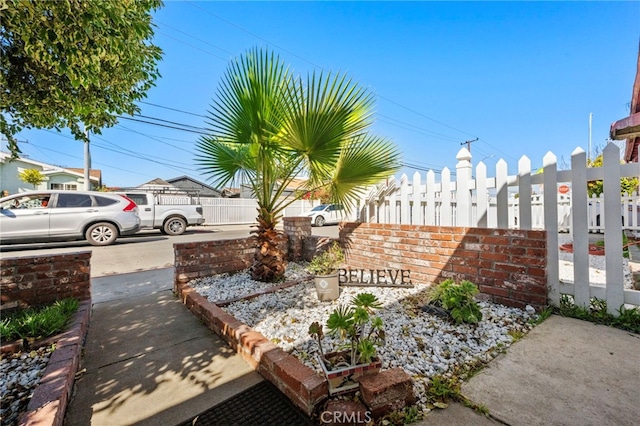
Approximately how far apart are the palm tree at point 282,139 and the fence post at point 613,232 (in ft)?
6.82

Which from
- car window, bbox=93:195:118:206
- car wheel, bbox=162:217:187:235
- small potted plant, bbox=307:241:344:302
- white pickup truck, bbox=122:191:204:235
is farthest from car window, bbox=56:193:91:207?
small potted plant, bbox=307:241:344:302

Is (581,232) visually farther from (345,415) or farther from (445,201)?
(345,415)

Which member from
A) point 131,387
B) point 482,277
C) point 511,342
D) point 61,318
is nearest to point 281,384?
point 131,387

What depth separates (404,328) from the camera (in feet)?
7.69

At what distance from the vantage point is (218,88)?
11.7ft

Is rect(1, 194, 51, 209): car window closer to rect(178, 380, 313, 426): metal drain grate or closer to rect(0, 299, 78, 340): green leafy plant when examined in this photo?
rect(0, 299, 78, 340): green leafy plant

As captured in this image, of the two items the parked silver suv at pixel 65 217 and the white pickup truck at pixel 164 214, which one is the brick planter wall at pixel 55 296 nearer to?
the parked silver suv at pixel 65 217

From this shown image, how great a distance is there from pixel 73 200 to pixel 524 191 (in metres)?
10.2

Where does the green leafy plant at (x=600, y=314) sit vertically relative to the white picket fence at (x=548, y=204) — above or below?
below

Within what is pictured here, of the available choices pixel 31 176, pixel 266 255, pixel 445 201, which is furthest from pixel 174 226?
pixel 31 176

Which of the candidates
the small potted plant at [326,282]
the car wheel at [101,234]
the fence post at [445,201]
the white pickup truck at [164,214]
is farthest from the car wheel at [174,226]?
the fence post at [445,201]

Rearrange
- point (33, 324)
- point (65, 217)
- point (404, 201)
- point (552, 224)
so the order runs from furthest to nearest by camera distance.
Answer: point (65, 217)
point (404, 201)
point (552, 224)
point (33, 324)

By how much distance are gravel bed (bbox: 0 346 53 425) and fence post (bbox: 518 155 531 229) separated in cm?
398

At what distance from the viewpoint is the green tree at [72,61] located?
1784mm
